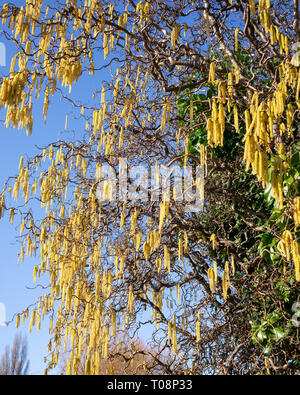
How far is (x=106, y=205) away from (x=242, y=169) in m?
1.54

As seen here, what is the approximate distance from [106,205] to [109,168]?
596 mm

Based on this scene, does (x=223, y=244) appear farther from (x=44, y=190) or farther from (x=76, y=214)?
(x=44, y=190)

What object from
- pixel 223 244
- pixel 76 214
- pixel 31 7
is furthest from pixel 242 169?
pixel 31 7

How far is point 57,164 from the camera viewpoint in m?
4.39

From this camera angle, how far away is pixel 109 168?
4531mm
